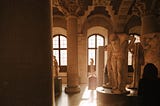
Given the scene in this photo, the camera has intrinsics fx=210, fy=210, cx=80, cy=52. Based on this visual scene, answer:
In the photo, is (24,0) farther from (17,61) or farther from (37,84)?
(37,84)

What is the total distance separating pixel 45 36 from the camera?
1.97m

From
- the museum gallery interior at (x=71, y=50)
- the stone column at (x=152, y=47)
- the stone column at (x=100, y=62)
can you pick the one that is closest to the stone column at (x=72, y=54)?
the museum gallery interior at (x=71, y=50)

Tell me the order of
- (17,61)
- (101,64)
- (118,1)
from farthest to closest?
(118,1) → (101,64) → (17,61)

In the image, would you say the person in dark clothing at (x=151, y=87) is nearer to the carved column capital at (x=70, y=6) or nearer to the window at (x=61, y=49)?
the carved column capital at (x=70, y=6)

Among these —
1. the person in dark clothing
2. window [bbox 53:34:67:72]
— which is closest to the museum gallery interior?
window [bbox 53:34:67:72]

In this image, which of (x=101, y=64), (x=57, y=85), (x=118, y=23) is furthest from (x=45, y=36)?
(x=118, y=23)

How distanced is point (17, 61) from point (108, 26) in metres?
15.1

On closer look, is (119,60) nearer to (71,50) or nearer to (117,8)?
(71,50)

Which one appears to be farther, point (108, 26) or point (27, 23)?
point (108, 26)

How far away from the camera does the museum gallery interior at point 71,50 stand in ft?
6.09

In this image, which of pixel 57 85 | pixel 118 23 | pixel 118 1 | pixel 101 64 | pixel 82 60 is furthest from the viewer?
pixel 82 60

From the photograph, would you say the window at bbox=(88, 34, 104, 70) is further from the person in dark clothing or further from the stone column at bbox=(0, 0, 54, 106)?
the stone column at bbox=(0, 0, 54, 106)

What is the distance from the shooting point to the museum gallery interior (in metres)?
1.86

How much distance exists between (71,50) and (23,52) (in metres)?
9.99
